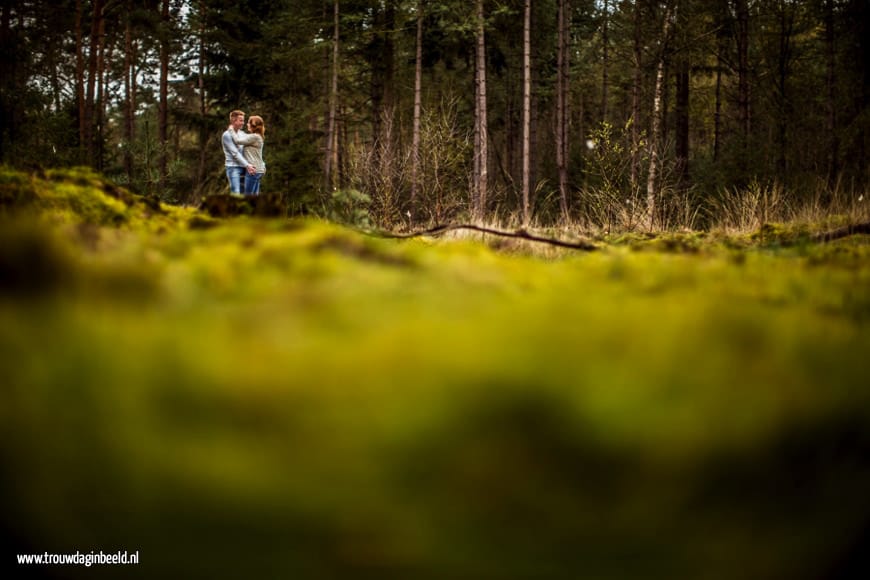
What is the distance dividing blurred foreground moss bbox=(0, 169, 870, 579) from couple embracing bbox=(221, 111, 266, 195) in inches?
351

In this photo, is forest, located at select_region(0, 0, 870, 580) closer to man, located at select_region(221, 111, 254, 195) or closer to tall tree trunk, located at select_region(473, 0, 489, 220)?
man, located at select_region(221, 111, 254, 195)

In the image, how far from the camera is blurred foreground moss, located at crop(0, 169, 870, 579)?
45 cm

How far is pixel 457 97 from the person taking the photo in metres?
21.2

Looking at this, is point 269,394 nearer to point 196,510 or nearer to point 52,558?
point 196,510

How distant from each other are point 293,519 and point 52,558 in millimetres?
293

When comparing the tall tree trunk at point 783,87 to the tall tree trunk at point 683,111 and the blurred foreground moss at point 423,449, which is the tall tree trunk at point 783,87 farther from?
the blurred foreground moss at point 423,449

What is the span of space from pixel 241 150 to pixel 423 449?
9.67 m

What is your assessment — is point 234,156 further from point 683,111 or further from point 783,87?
point 783,87

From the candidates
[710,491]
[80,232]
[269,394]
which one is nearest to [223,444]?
[269,394]

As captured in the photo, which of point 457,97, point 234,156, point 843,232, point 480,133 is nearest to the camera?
point 843,232

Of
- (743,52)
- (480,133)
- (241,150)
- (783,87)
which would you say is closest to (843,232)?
(241,150)

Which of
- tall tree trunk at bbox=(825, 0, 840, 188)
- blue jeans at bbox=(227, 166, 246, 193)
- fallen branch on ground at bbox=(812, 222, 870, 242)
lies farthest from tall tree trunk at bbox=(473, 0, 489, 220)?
fallen branch on ground at bbox=(812, 222, 870, 242)

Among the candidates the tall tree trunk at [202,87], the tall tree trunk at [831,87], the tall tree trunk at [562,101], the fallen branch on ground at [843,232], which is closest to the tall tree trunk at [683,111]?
the tall tree trunk at [562,101]

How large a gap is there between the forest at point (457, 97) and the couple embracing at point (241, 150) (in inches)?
72.2
